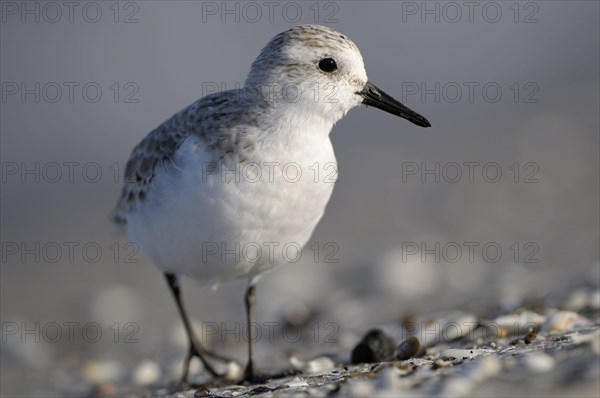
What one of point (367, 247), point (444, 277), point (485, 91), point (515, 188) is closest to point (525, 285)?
point (444, 277)

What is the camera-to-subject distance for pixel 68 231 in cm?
879

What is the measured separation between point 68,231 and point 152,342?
2865 millimetres

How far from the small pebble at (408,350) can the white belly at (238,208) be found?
0.75 metres

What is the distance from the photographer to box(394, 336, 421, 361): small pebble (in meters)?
4.28

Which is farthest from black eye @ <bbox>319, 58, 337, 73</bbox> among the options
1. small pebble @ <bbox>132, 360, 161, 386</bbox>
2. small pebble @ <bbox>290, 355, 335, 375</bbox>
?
small pebble @ <bbox>132, 360, 161, 386</bbox>

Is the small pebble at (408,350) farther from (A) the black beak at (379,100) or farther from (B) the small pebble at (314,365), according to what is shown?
(A) the black beak at (379,100)

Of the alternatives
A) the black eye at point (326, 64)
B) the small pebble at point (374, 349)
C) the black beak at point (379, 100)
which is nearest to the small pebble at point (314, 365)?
the small pebble at point (374, 349)

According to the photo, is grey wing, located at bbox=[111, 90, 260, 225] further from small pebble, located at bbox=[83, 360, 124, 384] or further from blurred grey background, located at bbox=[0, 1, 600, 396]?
blurred grey background, located at bbox=[0, 1, 600, 396]

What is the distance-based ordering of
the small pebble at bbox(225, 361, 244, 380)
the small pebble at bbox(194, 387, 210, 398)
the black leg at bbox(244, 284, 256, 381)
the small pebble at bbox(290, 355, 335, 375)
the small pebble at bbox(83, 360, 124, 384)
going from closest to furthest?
the small pebble at bbox(194, 387, 210, 398)
the small pebble at bbox(290, 355, 335, 375)
the black leg at bbox(244, 284, 256, 381)
the small pebble at bbox(225, 361, 244, 380)
the small pebble at bbox(83, 360, 124, 384)

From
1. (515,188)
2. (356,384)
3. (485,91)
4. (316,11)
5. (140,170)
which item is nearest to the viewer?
(356,384)

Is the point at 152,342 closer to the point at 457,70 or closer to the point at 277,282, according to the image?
the point at 277,282

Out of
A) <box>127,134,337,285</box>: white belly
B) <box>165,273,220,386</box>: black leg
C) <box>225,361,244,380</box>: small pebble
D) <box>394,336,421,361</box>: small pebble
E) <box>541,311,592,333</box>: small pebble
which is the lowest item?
<box>225,361,244,380</box>: small pebble

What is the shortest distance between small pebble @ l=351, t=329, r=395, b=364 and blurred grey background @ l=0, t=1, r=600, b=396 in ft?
3.54

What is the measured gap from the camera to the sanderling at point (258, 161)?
4.24m
